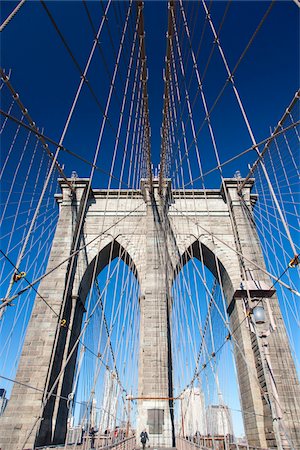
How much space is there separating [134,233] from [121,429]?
6821 millimetres

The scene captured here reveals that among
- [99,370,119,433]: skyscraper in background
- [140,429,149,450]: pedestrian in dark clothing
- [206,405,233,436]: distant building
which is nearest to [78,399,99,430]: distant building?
[99,370,119,433]: skyscraper in background

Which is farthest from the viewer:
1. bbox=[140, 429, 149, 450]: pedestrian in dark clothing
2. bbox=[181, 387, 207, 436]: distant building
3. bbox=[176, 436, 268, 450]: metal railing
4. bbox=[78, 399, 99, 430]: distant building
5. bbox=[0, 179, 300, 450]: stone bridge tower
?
bbox=[0, 179, 300, 450]: stone bridge tower

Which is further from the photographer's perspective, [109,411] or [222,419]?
[222,419]

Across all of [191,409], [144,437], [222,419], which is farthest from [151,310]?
[222,419]

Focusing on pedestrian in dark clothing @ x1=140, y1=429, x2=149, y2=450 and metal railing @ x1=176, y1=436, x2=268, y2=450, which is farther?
pedestrian in dark clothing @ x1=140, y1=429, x2=149, y2=450

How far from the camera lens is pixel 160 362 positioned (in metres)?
9.30

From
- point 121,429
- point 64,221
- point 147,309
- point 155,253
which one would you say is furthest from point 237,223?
point 121,429

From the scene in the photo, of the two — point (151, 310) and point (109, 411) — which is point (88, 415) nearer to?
point (109, 411)

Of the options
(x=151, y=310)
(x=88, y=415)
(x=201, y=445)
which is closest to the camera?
(x=201, y=445)

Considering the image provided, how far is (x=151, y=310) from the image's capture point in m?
10.3

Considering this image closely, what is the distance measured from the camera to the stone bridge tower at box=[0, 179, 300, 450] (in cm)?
834

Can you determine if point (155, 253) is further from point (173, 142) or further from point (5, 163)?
point (5, 163)

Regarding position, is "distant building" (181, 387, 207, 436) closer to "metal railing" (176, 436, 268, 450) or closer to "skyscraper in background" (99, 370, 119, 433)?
"metal railing" (176, 436, 268, 450)

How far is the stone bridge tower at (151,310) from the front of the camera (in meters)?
8.34
